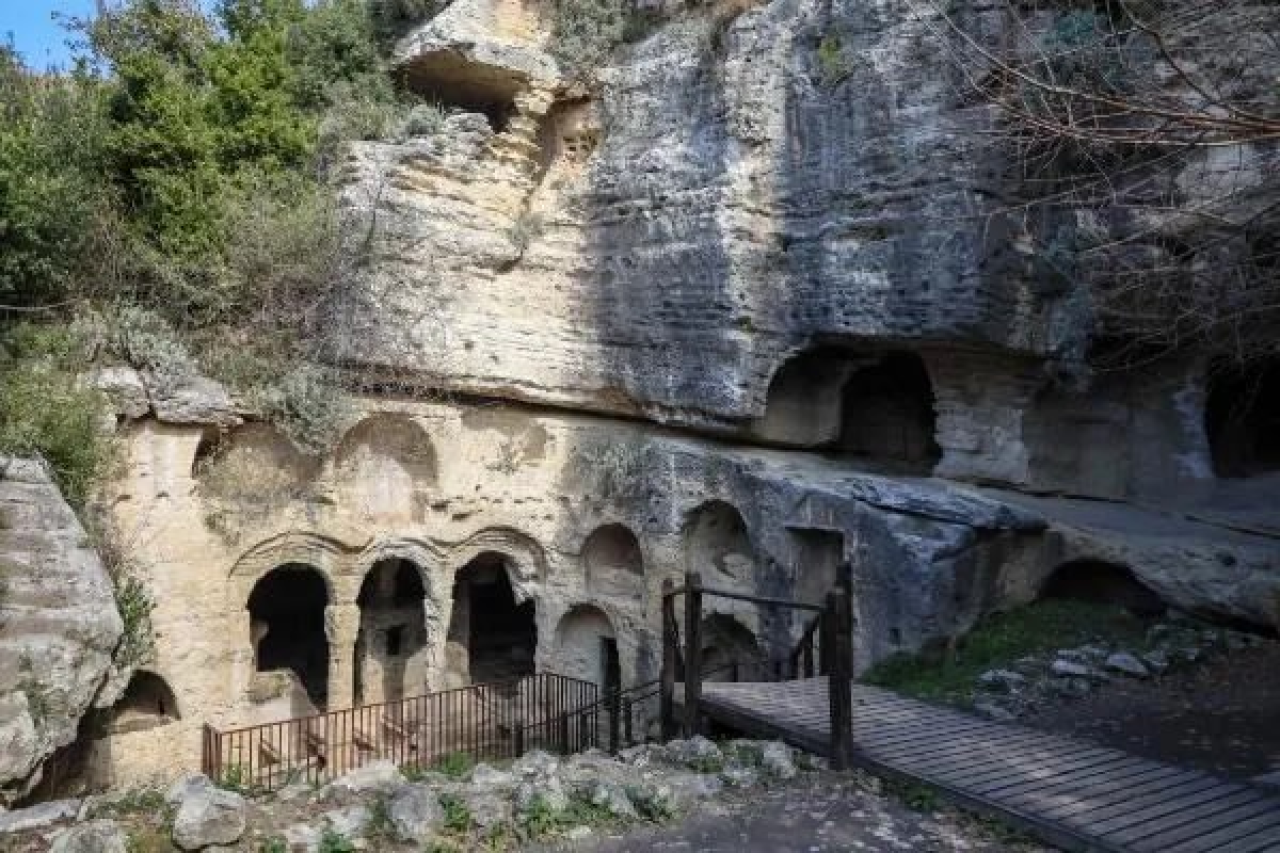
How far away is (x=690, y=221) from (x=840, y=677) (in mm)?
8265

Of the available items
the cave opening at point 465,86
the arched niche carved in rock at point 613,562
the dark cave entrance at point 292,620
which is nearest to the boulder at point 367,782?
the arched niche carved in rock at point 613,562

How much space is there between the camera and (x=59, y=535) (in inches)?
313

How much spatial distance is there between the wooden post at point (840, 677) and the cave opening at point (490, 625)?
967 cm

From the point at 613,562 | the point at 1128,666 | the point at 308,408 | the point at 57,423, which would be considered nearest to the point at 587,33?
the point at 308,408

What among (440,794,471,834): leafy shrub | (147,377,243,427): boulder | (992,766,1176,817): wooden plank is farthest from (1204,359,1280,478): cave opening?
(147,377,243,427): boulder

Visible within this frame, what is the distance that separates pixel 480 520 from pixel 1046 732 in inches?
371

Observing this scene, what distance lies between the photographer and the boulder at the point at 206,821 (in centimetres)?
453

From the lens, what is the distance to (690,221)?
42.4ft

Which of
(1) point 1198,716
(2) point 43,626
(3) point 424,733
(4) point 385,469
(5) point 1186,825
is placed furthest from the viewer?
(4) point 385,469

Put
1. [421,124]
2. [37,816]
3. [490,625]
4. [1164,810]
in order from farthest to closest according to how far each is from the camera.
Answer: [490,625]
[421,124]
[1164,810]
[37,816]

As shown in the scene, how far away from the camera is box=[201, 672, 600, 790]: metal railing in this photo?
1191 centimetres

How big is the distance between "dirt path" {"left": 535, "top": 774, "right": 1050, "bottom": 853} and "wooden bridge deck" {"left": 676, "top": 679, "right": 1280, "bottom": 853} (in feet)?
0.85

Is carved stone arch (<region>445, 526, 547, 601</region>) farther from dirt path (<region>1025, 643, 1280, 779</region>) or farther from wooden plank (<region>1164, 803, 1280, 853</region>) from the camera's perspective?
wooden plank (<region>1164, 803, 1280, 853</region>)

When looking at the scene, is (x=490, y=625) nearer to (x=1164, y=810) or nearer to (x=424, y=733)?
(x=424, y=733)
